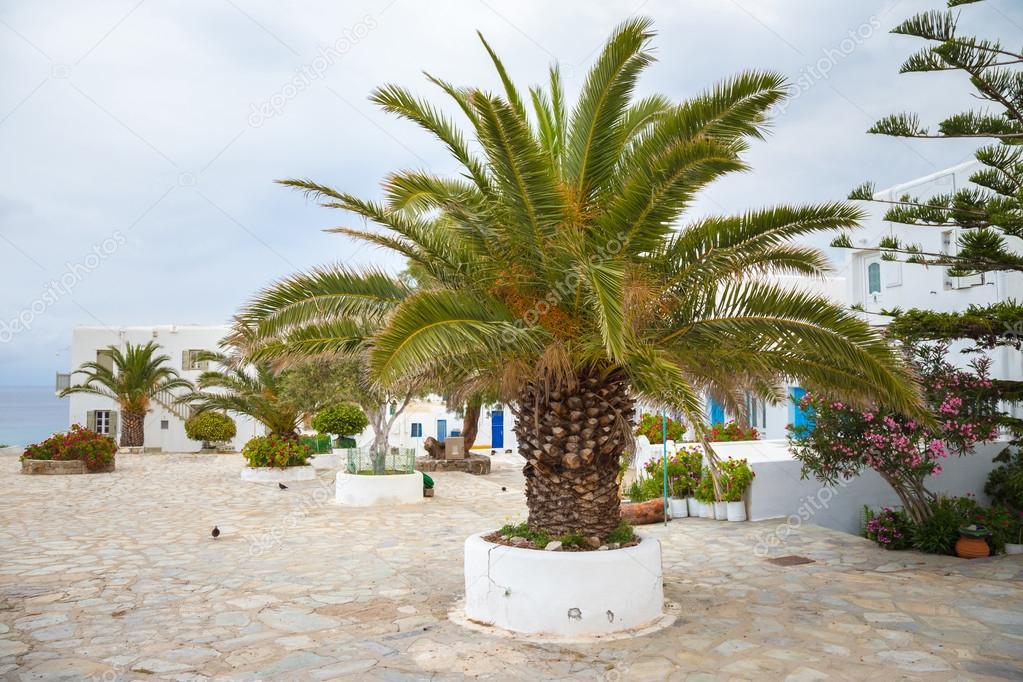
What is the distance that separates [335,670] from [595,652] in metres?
Answer: 2.10

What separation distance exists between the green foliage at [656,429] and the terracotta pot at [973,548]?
7039mm

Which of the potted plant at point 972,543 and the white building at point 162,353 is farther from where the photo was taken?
the white building at point 162,353

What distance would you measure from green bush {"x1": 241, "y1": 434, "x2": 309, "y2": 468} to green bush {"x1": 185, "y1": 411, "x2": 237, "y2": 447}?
13.1 meters

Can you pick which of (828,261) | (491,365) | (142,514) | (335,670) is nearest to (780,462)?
(828,261)

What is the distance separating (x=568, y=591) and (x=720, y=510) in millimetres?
7165

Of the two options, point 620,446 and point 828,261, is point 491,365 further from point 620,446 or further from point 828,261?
point 828,261

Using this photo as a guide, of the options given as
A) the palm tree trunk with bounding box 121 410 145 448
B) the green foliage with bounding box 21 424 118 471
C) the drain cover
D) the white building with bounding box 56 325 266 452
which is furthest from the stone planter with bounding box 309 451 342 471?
the drain cover

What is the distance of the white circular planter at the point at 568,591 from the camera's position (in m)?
6.77

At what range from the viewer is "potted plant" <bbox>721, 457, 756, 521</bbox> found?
12.7 metres

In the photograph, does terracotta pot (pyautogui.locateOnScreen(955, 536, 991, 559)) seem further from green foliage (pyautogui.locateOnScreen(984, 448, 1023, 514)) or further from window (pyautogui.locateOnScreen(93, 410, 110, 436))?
window (pyautogui.locateOnScreen(93, 410, 110, 436))

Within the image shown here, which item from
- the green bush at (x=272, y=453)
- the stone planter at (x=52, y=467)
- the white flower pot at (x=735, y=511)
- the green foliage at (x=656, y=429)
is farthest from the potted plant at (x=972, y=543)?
the stone planter at (x=52, y=467)

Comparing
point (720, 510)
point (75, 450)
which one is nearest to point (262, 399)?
point (75, 450)

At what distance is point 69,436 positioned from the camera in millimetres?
23562

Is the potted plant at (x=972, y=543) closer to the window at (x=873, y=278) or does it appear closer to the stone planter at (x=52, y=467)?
the window at (x=873, y=278)
